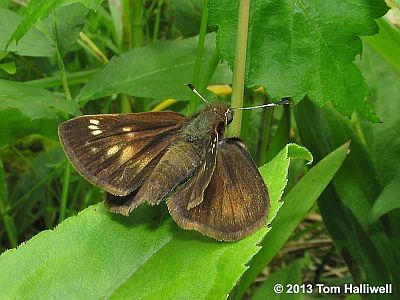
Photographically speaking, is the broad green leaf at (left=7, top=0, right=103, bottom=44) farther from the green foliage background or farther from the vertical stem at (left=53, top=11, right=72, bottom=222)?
the vertical stem at (left=53, top=11, right=72, bottom=222)

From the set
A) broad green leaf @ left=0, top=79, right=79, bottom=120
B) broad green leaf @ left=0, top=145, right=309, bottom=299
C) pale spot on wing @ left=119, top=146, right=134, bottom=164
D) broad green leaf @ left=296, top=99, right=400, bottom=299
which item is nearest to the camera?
broad green leaf @ left=0, top=145, right=309, bottom=299

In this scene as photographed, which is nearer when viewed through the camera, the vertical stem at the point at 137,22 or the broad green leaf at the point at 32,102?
the broad green leaf at the point at 32,102

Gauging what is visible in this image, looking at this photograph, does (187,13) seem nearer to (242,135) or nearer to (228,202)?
(242,135)

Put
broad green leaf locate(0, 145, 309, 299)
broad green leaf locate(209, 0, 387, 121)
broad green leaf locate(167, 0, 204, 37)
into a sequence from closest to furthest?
broad green leaf locate(0, 145, 309, 299), broad green leaf locate(209, 0, 387, 121), broad green leaf locate(167, 0, 204, 37)

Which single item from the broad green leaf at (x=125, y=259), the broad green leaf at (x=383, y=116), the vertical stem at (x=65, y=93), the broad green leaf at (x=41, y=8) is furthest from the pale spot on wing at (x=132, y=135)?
the broad green leaf at (x=383, y=116)

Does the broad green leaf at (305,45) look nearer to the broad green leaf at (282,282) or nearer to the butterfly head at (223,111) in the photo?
the butterfly head at (223,111)

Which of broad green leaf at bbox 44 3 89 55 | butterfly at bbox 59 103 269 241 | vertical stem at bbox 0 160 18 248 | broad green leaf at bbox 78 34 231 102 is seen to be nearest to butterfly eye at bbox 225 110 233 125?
butterfly at bbox 59 103 269 241

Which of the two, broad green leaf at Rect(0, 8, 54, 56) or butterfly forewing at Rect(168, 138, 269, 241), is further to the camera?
broad green leaf at Rect(0, 8, 54, 56)

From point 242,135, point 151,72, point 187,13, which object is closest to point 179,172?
point 242,135
